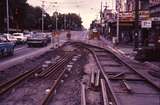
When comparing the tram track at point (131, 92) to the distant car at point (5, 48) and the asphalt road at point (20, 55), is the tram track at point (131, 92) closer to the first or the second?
the asphalt road at point (20, 55)

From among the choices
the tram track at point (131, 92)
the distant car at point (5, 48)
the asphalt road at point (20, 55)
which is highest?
the distant car at point (5, 48)

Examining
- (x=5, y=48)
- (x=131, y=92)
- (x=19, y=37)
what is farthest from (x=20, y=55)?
(x=19, y=37)

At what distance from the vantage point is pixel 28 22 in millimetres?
124625

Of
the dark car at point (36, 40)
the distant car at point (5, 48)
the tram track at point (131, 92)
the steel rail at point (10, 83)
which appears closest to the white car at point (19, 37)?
the dark car at point (36, 40)

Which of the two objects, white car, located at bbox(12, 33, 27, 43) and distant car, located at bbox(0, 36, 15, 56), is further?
white car, located at bbox(12, 33, 27, 43)

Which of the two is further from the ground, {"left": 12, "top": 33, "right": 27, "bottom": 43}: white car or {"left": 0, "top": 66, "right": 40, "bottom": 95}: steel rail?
{"left": 12, "top": 33, "right": 27, "bottom": 43}: white car

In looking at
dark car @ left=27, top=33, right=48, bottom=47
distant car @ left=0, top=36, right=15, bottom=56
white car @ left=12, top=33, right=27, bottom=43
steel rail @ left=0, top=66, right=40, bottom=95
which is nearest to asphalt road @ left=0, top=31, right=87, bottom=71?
distant car @ left=0, top=36, right=15, bottom=56

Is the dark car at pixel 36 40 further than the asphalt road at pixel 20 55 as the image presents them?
Yes

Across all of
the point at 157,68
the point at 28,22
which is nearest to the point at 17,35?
the point at 157,68

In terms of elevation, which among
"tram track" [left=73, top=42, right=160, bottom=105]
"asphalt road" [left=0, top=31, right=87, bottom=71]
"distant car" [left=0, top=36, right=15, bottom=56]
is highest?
"distant car" [left=0, top=36, right=15, bottom=56]

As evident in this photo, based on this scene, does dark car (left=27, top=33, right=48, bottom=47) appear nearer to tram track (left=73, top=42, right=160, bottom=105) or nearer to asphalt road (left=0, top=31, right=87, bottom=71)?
asphalt road (left=0, top=31, right=87, bottom=71)

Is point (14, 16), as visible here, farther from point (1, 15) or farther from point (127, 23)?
point (127, 23)

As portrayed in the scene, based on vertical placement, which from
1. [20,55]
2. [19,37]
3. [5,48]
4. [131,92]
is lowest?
[131,92]

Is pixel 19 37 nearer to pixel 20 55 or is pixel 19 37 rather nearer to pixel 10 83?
pixel 20 55
